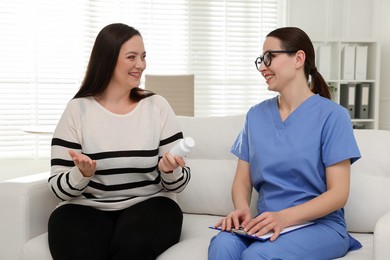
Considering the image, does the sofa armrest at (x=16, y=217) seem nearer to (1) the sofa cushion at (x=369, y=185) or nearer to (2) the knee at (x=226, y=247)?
(2) the knee at (x=226, y=247)

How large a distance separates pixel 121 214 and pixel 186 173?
10.6 inches

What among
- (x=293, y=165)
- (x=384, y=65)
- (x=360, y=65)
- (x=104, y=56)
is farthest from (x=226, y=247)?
(x=384, y=65)

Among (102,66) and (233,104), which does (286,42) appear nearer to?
(102,66)

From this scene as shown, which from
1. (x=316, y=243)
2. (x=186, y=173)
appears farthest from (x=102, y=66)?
(x=316, y=243)

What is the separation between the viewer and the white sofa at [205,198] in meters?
1.82

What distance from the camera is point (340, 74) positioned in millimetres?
4777

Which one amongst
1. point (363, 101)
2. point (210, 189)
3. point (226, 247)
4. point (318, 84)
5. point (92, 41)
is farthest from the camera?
point (92, 41)

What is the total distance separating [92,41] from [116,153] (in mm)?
3107

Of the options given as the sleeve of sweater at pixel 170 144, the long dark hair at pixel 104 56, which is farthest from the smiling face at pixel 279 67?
the long dark hair at pixel 104 56

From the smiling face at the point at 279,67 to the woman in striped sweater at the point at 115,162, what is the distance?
411 mm

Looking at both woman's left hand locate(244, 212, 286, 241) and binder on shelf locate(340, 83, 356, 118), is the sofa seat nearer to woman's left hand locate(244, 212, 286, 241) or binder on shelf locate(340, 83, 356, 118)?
woman's left hand locate(244, 212, 286, 241)

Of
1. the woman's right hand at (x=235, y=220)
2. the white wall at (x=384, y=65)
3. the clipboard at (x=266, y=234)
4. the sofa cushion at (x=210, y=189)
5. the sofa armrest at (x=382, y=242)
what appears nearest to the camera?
the sofa armrest at (x=382, y=242)

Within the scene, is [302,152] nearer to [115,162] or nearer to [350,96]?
[115,162]

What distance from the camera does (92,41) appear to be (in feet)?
15.8
